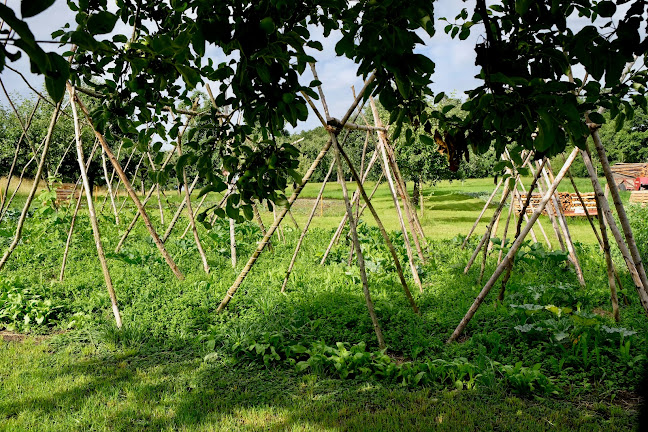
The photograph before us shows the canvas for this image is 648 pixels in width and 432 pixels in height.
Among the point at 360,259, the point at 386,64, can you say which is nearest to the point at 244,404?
the point at 360,259

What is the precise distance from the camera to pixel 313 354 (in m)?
3.91

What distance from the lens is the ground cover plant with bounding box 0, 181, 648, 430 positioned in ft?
10.4

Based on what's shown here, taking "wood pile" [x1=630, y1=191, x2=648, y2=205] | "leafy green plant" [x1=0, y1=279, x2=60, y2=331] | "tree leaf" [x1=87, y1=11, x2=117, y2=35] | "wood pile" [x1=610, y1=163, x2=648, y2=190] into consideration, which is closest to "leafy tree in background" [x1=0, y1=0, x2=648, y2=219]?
"tree leaf" [x1=87, y1=11, x2=117, y2=35]

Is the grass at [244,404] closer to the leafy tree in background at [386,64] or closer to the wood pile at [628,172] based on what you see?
the leafy tree in background at [386,64]

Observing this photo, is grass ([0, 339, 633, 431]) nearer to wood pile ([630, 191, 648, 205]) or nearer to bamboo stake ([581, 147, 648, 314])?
bamboo stake ([581, 147, 648, 314])

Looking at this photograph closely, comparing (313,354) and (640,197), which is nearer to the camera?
(313,354)

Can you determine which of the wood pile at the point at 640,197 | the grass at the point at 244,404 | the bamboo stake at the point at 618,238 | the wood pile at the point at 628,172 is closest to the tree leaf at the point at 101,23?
the grass at the point at 244,404

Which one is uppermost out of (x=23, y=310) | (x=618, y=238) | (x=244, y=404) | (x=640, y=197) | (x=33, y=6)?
(x=33, y=6)

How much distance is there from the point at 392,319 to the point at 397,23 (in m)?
3.54

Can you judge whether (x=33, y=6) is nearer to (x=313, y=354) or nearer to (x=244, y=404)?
(x=244, y=404)

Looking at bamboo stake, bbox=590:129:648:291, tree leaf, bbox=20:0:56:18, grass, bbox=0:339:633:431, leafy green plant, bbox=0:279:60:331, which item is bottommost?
grass, bbox=0:339:633:431

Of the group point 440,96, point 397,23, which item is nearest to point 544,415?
point 440,96

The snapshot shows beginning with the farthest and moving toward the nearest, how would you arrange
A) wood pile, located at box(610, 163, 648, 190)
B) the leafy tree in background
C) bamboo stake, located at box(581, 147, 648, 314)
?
1. wood pile, located at box(610, 163, 648, 190)
2. bamboo stake, located at box(581, 147, 648, 314)
3. the leafy tree in background

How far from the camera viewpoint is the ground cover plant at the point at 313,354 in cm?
317
